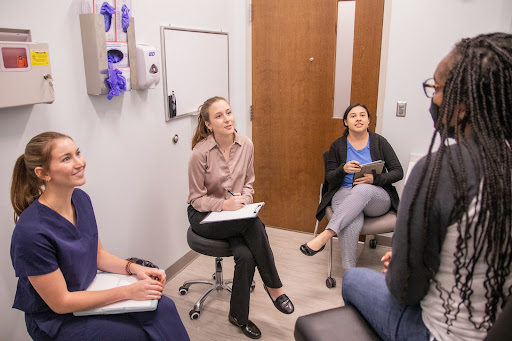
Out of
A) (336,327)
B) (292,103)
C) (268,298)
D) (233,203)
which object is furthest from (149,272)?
(292,103)

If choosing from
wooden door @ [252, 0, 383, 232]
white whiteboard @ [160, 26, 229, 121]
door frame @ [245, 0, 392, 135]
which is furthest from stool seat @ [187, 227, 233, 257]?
door frame @ [245, 0, 392, 135]

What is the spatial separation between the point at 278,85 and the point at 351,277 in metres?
2.16

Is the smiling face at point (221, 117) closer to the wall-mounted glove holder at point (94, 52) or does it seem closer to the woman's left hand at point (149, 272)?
the wall-mounted glove holder at point (94, 52)

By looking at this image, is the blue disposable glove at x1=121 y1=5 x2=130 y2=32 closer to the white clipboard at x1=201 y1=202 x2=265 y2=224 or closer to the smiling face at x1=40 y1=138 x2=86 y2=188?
the smiling face at x1=40 y1=138 x2=86 y2=188

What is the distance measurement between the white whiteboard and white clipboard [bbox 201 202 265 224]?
0.77 m

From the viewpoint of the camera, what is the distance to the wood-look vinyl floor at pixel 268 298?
229cm

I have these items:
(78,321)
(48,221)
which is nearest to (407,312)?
(78,321)

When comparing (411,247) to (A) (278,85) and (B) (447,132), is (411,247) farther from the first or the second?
(A) (278,85)

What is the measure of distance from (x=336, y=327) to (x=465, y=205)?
1.88 feet

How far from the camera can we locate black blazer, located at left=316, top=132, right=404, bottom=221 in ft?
8.94

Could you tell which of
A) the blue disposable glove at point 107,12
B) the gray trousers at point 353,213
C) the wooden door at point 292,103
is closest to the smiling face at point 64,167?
the blue disposable glove at point 107,12

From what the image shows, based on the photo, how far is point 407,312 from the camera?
3.92 feet

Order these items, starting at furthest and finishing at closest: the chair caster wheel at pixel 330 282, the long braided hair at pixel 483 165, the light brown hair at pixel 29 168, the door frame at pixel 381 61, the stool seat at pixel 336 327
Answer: the door frame at pixel 381 61, the chair caster wheel at pixel 330 282, the light brown hair at pixel 29 168, the stool seat at pixel 336 327, the long braided hair at pixel 483 165

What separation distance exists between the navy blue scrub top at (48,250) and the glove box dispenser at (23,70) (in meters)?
0.42
